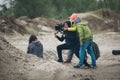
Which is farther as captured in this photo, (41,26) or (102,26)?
(102,26)

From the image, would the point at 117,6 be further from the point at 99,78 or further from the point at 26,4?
the point at 99,78

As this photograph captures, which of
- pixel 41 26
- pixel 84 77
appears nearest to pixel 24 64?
pixel 84 77

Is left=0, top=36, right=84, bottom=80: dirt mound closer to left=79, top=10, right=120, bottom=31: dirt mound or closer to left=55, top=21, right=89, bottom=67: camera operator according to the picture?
left=55, top=21, right=89, bottom=67: camera operator

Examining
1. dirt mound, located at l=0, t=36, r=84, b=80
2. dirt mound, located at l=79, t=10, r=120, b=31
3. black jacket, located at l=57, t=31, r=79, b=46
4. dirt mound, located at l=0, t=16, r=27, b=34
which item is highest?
black jacket, located at l=57, t=31, r=79, b=46

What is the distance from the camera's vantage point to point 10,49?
529 inches

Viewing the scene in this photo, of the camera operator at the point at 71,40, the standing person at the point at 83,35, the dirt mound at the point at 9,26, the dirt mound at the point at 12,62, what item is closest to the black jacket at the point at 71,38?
the camera operator at the point at 71,40

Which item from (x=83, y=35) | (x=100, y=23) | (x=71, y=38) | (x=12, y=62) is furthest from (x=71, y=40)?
(x=100, y=23)

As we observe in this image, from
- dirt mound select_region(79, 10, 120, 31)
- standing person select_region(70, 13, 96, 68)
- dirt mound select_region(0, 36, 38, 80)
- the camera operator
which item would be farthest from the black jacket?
dirt mound select_region(79, 10, 120, 31)

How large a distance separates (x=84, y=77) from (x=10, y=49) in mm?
2919

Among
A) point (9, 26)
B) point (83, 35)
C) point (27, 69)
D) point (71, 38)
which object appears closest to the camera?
point (27, 69)

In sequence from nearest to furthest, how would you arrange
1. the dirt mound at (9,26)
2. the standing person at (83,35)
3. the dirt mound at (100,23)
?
the standing person at (83,35) < the dirt mound at (9,26) < the dirt mound at (100,23)

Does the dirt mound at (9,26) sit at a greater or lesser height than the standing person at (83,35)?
lesser

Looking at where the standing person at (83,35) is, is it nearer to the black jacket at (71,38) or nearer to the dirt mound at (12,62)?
the black jacket at (71,38)

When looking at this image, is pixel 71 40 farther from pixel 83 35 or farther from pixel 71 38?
pixel 83 35
